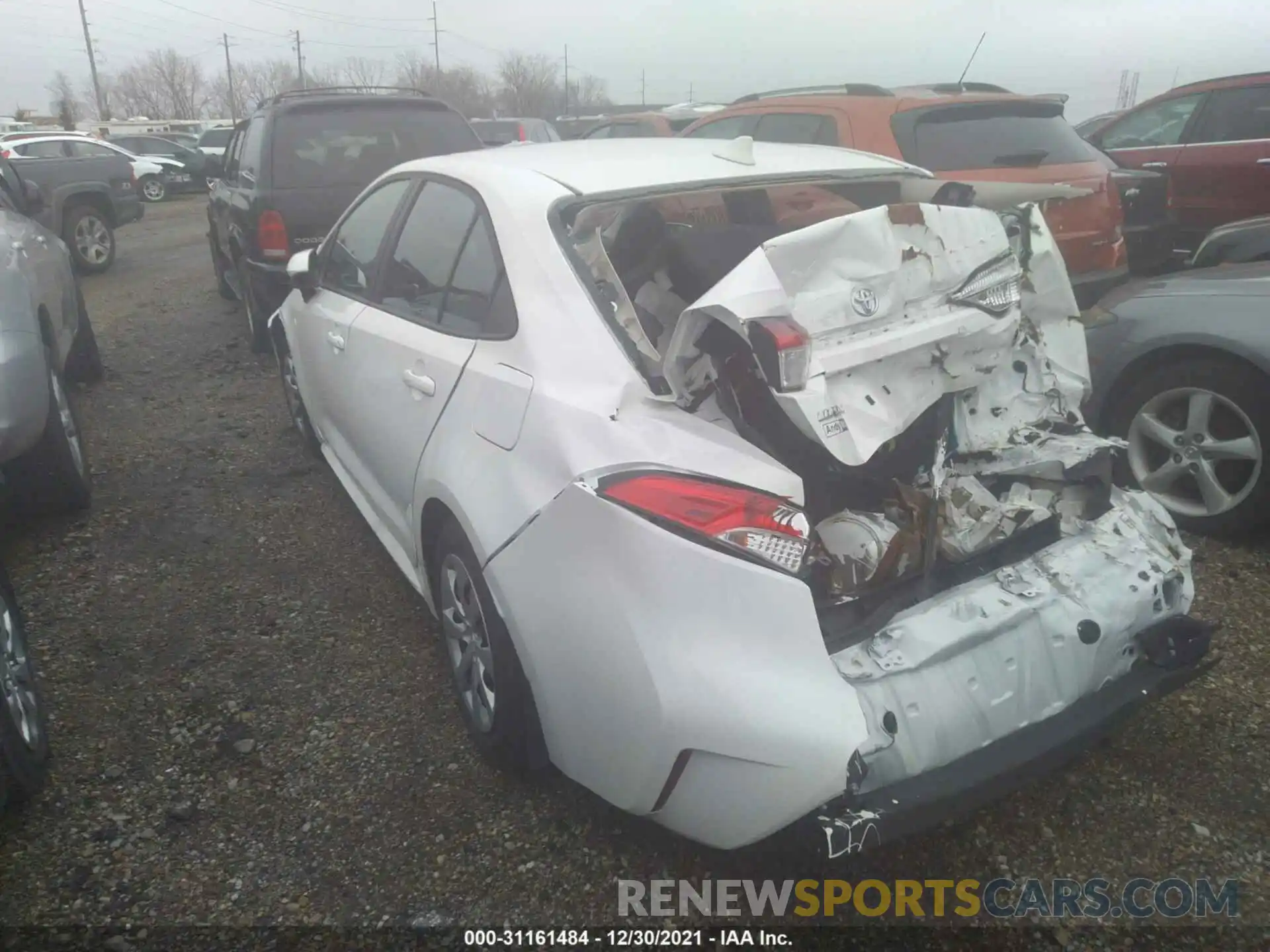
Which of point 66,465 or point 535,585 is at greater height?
point 535,585

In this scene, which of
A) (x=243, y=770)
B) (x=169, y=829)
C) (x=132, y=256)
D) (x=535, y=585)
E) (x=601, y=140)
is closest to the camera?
(x=535, y=585)

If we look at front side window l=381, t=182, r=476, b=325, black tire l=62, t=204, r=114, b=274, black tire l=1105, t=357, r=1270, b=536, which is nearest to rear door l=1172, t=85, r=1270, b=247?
black tire l=1105, t=357, r=1270, b=536

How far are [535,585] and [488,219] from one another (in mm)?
1115

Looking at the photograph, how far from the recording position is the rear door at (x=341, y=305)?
3.39 meters

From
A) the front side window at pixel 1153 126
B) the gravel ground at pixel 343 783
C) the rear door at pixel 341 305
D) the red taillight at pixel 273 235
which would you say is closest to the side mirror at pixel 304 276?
the rear door at pixel 341 305

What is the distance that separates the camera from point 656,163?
8.95 feet

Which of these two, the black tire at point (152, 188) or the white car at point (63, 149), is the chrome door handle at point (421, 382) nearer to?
the white car at point (63, 149)

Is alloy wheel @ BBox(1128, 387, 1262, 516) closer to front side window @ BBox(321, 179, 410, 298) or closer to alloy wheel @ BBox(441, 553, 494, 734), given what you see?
alloy wheel @ BBox(441, 553, 494, 734)

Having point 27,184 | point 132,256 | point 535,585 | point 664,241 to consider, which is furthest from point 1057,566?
point 132,256

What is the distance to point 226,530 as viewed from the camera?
415 centimetres

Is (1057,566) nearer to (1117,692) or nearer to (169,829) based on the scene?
(1117,692)

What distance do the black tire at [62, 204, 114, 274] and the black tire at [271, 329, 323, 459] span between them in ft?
24.4

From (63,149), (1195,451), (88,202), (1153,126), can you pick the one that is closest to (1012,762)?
(1195,451)

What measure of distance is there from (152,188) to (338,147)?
18792 mm
